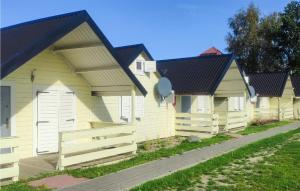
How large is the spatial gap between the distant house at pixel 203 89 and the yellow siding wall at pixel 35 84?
582cm

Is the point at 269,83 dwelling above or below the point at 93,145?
above

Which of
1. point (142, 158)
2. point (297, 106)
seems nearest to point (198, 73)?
point (142, 158)

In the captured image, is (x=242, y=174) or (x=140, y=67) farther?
(x=140, y=67)

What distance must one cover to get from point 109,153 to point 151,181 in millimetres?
3309

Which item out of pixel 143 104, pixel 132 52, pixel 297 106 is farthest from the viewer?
pixel 297 106

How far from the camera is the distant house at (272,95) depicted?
3136 centimetres

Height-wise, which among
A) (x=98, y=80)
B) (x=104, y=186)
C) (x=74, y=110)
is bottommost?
(x=104, y=186)

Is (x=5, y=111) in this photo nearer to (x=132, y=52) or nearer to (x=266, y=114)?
(x=132, y=52)

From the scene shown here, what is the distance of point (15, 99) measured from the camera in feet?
38.0

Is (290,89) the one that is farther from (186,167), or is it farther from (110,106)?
(186,167)

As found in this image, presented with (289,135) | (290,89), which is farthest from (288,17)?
(289,135)

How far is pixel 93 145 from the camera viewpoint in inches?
443

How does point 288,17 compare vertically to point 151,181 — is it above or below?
above

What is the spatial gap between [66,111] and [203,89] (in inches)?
353
